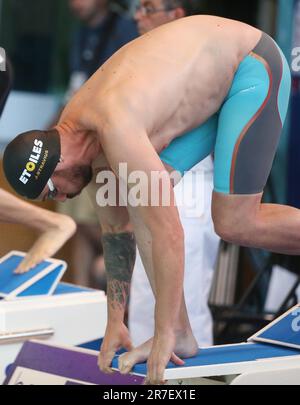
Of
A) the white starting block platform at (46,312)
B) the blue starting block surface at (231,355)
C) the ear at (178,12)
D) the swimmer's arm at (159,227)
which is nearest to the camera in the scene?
the swimmer's arm at (159,227)

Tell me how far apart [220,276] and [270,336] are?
4.61 feet

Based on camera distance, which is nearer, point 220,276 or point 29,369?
point 29,369

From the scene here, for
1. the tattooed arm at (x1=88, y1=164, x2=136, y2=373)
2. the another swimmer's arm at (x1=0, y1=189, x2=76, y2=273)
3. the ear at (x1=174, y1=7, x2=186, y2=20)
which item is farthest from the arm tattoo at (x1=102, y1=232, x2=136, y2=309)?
the ear at (x1=174, y1=7, x2=186, y2=20)

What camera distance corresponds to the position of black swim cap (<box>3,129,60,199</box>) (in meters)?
2.81

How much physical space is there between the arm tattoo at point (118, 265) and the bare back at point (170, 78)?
1.37 ft

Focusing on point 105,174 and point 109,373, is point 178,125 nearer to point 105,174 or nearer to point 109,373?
point 105,174

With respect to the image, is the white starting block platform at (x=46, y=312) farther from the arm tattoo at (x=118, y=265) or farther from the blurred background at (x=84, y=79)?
the arm tattoo at (x=118, y=265)

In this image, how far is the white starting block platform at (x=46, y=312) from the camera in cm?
346

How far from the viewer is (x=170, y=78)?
2824 mm

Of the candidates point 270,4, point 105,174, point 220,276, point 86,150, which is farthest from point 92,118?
point 270,4

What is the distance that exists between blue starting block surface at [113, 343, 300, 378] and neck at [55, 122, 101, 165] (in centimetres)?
63

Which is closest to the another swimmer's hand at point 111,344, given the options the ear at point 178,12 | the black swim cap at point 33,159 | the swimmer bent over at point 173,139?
the swimmer bent over at point 173,139

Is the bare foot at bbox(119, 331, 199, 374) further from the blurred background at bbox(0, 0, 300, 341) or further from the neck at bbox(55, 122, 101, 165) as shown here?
the blurred background at bbox(0, 0, 300, 341)

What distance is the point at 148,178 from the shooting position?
8.80ft
